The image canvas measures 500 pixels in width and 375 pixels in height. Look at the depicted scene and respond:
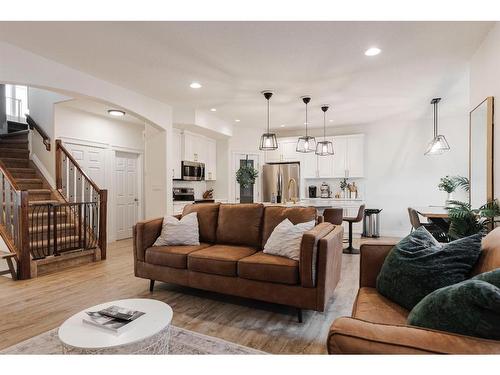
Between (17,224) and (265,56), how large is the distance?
3.73 metres

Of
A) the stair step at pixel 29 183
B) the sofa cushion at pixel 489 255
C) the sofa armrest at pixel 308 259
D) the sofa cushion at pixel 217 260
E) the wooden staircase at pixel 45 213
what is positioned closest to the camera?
the sofa cushion at pixel 489 255

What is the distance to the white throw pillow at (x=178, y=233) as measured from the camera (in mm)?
3242

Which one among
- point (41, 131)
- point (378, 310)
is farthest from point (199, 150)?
point (378, 310)

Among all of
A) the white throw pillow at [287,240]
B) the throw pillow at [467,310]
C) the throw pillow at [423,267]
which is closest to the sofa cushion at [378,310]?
the throw pillow at [423,267]

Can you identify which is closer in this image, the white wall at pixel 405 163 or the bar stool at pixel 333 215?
the bar stool at pixel 333 215

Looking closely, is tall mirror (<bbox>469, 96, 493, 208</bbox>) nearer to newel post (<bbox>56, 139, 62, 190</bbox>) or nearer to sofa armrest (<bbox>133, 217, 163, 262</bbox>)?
sofa armrest (<bbox>133, 217, 163, 262</bbox>)

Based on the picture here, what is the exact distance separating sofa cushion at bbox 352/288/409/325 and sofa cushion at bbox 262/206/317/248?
1.21 m

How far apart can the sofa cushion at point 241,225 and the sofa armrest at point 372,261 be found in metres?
1.31

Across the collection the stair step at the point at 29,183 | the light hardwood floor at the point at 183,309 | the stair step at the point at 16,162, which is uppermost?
the stair step at the point at 16,162

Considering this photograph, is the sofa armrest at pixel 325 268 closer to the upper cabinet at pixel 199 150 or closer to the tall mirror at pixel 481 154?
the tall mirror at pixel 481 154

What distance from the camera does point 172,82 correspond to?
419cm

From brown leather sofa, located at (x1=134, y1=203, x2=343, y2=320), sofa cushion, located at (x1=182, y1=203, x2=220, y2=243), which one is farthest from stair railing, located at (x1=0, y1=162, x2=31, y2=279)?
sofa cushion, located at (x1=182, y1=203, x2=220, y2=243)

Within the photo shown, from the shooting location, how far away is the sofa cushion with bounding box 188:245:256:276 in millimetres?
2715
